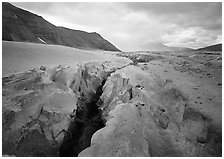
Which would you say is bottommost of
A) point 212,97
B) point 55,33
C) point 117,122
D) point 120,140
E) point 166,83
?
point 120,140

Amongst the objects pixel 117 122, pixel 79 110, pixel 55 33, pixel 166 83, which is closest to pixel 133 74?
pixel 166 83

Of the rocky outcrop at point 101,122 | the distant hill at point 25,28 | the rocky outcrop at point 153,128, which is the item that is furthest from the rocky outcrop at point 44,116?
the distant hill at point 25,28

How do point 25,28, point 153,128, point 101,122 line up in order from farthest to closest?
point 25,28 < point 101,122 < point 153,128

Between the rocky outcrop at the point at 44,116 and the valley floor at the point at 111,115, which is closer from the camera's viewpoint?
the valley floor at the point at 111,115

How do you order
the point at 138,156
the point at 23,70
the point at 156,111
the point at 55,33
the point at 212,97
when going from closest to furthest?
the point at 138,156, the point at 156,111, the point at 212,97, the point at 23,70, the point at 55,33

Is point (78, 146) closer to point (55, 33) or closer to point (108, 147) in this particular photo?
point (108, 147)

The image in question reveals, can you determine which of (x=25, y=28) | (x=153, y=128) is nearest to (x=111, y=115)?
(x=153, y=128)

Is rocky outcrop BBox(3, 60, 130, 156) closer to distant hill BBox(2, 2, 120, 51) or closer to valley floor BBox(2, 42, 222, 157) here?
valley floor BBox(2, 42, 222, 157)

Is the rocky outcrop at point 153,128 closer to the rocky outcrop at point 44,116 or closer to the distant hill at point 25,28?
the rocky outcrop at point 44,116

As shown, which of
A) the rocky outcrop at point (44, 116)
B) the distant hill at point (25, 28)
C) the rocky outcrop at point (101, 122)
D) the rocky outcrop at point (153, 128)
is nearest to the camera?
the rocky outcrop at point (153, 128)

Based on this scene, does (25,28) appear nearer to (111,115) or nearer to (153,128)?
(111,115)

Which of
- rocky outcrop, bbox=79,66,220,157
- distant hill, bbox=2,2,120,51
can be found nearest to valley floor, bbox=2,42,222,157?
rocky outcrop, bbox=79,66,220,157
